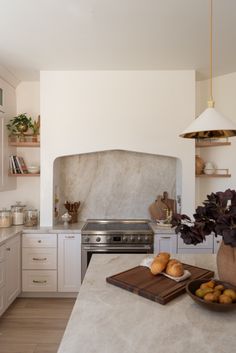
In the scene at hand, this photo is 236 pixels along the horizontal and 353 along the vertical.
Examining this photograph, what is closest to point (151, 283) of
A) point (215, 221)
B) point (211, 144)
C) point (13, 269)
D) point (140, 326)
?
point (140, 326)

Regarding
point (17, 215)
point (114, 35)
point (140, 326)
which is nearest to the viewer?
point (140, 326)

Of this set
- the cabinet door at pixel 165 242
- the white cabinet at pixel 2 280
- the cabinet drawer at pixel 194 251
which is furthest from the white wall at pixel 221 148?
the white cabinet at pixel 2 280

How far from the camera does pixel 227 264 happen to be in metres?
1.33

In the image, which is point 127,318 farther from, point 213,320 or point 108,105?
point 108,105

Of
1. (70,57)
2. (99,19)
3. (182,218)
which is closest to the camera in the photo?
(182,218)

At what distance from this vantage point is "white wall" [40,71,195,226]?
3.27 meters

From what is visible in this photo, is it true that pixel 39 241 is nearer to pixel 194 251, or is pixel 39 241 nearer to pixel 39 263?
pixel 39 263

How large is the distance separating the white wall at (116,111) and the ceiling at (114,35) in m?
0.14

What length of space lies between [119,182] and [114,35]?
6.21 feet

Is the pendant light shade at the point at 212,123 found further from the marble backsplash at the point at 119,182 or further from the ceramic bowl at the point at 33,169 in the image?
the ceramic bowl at the point at 33,169

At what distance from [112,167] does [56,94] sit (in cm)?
122

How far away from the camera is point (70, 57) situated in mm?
2902

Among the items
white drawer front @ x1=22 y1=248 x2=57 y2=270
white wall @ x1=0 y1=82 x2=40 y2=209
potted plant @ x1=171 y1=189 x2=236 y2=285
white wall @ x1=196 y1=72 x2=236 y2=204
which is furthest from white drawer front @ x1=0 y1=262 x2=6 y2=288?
white wall @ x1=196 y1=72 x2=236 y2=204

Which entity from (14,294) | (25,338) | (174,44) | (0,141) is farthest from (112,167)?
(25,338)
